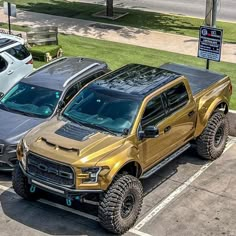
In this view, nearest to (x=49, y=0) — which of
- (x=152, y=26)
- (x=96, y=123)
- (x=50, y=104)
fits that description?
(x=152, y=26)

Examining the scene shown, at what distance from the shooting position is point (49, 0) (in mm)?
27344

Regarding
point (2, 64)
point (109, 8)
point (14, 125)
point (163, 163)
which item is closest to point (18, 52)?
point (2, 64)

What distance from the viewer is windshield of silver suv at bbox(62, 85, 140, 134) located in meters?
9.80

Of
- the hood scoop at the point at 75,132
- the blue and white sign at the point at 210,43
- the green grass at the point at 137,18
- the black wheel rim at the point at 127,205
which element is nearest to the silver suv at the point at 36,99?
the hood scoop at the point at 75,132

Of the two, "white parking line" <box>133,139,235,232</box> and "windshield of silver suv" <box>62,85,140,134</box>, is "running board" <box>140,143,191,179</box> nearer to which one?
"white parking line" <box>133,139,235,232</box>

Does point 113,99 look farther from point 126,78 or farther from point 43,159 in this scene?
point 43,159

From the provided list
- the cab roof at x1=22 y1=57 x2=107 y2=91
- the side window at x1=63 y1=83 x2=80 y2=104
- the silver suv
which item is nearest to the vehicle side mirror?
the silver suv

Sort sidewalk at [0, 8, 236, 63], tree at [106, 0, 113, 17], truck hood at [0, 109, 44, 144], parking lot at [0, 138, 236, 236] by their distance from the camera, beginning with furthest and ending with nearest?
1. tree at [106, 0, 113, 17]
2. sidewalk at [0, 8, 236, 63]
3. truck hood at [0, 109, 44, 144]
4. parking lot at [0, 138, 236, 236]

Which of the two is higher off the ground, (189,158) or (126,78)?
(126,78)

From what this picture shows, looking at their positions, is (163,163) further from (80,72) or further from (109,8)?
(109,8)

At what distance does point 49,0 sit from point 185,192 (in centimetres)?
1863

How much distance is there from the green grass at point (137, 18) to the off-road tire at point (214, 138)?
10.2m

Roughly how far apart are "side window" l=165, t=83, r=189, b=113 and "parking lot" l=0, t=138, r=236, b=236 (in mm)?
1390

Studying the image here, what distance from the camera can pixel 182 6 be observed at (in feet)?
91.6
